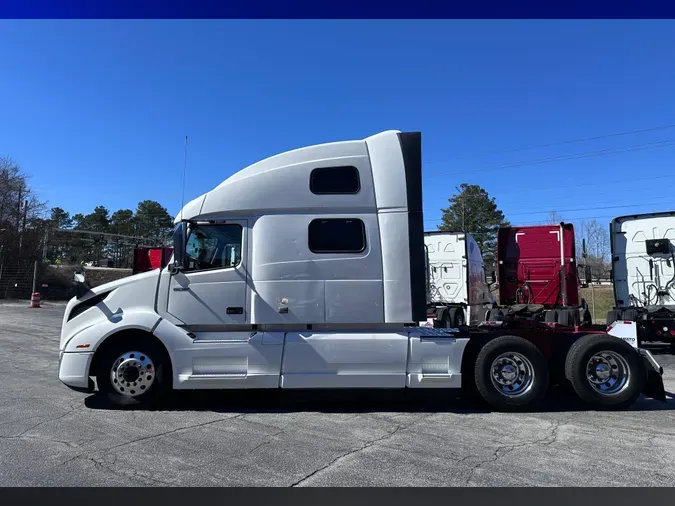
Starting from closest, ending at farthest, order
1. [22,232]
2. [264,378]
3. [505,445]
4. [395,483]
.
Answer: [395,483]
[505,445]
[264,378]
[22,232]

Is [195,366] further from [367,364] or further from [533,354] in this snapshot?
[533,354]

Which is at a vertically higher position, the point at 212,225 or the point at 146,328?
the point at 212,225

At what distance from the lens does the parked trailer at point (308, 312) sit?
602 centimetres

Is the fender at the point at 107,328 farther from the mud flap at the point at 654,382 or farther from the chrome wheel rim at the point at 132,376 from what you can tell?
the mud flap at the point at 654,382

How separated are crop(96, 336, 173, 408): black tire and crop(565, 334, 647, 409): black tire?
536cm

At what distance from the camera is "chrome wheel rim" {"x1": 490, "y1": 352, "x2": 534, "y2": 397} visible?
6.16m

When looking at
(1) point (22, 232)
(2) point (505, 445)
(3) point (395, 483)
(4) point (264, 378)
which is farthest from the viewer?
(1) point (22, 232)

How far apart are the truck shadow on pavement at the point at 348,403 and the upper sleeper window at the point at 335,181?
2.71 meters

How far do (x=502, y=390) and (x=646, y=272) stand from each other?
320 inches

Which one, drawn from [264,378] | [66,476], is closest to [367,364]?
[264,378]

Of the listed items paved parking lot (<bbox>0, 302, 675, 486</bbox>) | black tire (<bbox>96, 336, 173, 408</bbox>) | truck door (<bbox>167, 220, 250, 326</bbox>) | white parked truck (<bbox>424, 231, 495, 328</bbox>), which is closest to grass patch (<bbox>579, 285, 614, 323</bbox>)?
white parked truck (<bbox>424, 231, 495, 328</bbox>)

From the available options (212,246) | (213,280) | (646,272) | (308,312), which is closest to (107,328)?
(213,280)

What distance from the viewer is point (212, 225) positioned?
6.31m

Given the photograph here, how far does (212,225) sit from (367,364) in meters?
2.76
